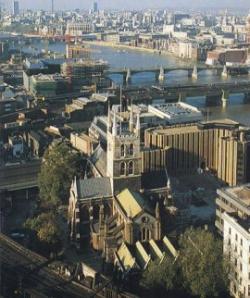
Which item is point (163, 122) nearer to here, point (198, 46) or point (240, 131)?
point (240, 131)

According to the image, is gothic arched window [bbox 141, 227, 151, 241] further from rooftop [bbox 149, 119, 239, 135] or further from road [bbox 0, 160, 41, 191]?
rooftop [bbox 149, 119, 239, 135]

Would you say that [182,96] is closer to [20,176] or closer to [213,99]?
[213,99]

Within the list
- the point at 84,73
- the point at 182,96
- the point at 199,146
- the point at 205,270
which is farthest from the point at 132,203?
the point at 84,73

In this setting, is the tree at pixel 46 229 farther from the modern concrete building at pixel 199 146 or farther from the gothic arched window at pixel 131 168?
the modern concrete building at pixel 199 146

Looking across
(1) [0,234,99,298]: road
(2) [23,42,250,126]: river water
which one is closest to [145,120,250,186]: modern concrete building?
(1) [0,234,99,298]: road

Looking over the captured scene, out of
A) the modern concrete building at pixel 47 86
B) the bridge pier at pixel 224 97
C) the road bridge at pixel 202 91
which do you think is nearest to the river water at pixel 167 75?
the bridge pier at pixel 224 97

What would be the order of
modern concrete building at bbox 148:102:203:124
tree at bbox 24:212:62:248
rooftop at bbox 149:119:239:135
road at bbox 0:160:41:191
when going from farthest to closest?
modern concrete building at bbox 148:102:203:124, rooftop at bbox 149:119:239:135, road at bbox 0:160:41:191, tree at bbox 24:212:62:248
